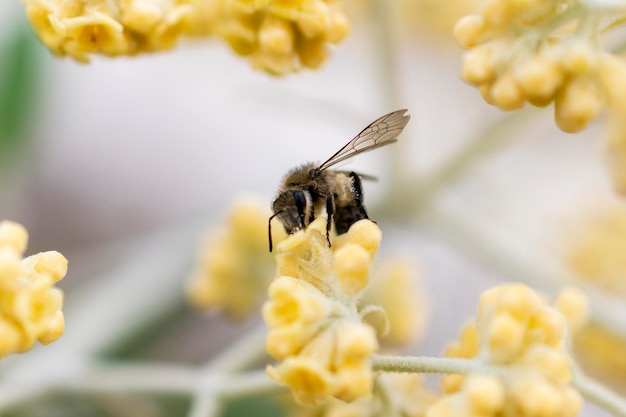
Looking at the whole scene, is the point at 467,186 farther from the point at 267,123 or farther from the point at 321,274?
the point at 267,123

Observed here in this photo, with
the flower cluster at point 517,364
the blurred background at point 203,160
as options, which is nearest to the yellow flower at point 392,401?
the flower cluster at point 517,364

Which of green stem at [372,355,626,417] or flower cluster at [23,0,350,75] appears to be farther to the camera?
flower cluster at [23,0,350,75]

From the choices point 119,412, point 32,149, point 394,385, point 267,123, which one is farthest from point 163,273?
point 267,123

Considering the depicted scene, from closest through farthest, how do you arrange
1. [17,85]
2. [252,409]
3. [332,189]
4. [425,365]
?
[425,365]
[332,189]
[252,409]
[17,85]

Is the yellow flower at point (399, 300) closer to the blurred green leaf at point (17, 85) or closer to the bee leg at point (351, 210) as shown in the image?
the bee leg at point (351, 210)

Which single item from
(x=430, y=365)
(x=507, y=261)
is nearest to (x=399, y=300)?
(x=507, y=261)

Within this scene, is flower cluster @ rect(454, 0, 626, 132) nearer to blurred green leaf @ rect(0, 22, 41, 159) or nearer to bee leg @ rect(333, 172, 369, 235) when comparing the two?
bee leg @ rect(333, 172, 369, 235)

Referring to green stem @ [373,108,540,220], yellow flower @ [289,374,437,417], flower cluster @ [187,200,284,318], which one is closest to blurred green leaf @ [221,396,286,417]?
flower cluster @ [187,200,284,318]

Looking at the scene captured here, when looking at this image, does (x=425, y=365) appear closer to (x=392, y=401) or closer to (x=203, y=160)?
(x=392, y=401)
